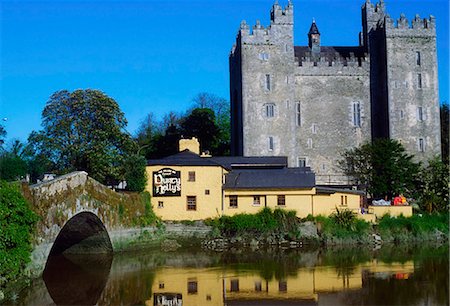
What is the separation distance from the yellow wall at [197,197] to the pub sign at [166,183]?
0.69 ft

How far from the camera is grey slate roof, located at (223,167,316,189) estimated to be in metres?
40.6

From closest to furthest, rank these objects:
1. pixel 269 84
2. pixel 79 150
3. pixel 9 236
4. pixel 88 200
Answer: pixel 9 236 < pixel 88 200 < pixel 79 150 < pixel 269 84

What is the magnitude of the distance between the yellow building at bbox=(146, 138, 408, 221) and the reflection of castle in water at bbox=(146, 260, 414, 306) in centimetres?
1152

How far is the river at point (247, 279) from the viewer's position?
871 inches

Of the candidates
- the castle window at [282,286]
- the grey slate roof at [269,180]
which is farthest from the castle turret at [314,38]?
the castle window at [282,286]

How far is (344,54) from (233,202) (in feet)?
88.8

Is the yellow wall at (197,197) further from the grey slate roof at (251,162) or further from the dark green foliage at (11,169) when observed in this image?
the dark green foliage at (11,169)

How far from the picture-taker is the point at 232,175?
42250mm

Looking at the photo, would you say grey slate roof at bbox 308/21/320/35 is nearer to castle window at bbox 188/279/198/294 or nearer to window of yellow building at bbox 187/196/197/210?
window of yellow building at bbox 187/196/197/210

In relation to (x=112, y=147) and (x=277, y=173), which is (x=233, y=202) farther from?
(x=112, y=147)

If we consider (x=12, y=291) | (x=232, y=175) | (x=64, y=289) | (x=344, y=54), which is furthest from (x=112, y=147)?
(x=344, y=54)

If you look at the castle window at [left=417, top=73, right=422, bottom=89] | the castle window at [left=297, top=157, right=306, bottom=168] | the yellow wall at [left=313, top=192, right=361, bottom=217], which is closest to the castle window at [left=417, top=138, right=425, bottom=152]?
the castle window at [left=417, top=73, right=422, bottom=89]

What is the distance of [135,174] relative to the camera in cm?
3934

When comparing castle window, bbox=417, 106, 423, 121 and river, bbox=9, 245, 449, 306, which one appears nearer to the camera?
river, bbox=9, 245, 449, 306
